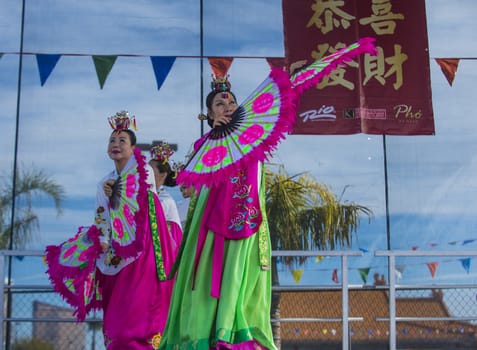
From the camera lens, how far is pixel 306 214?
20.5 ft

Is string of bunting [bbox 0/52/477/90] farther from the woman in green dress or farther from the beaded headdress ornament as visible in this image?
the woman in green dress

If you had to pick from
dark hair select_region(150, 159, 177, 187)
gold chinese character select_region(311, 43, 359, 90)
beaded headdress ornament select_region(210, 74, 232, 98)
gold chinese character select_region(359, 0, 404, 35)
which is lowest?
dark hair select_region(150, 159, 177, 187)

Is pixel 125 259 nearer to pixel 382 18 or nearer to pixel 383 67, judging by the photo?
pixel 383 67

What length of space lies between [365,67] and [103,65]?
1857mm

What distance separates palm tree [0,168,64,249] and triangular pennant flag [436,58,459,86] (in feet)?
9.33

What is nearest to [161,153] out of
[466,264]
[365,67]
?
[365,67]

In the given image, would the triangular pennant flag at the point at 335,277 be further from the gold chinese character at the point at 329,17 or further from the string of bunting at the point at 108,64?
the gold chinese character at the point at 329,17

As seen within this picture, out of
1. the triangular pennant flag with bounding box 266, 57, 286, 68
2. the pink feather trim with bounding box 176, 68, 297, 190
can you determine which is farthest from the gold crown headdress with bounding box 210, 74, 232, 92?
the triangular pennant flag with bounding box 266, 57, 286, 68

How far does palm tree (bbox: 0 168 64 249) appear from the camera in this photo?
6.05 meters

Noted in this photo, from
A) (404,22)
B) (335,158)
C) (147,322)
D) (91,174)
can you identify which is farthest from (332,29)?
(147,322)

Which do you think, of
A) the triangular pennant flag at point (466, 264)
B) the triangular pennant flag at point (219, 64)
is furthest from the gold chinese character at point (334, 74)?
the triangular pennant flag at point (466, 264)

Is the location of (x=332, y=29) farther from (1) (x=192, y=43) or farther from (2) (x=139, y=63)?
(2) (x=139, y=63)

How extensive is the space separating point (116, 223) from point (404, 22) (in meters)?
3.04

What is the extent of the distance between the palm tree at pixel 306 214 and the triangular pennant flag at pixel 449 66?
3.76ft
